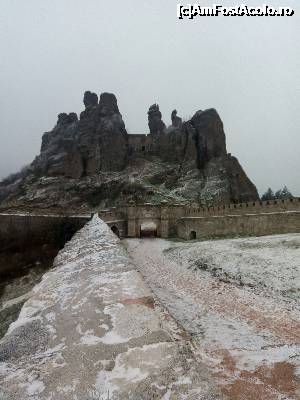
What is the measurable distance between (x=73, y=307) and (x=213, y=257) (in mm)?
17261

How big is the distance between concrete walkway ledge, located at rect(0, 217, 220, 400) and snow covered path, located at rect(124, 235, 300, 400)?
0.46m

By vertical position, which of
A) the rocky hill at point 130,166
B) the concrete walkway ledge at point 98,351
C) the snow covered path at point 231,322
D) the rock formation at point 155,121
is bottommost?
the snow covered path at point 231,322

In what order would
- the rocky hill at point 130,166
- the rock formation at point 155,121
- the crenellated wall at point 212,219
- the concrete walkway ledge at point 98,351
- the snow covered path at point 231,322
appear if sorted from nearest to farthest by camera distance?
the concrete walkway ledge at point 98,351
the snow covered path at point 231,322
the crenellated wall at point 212,219
the rocky hill at point 130,166
the rock formation at point 155,121

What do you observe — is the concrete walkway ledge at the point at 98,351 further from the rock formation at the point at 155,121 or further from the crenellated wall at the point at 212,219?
the rock formation at the point at 155,121

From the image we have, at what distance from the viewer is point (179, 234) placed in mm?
39031

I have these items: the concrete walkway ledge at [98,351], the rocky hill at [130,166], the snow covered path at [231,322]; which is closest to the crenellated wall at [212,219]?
the snow covered path at [231,322]

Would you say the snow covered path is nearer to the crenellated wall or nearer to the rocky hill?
the crenellated wall

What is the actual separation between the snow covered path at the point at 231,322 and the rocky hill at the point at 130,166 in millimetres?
49367

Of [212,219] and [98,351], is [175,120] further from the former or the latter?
[98,351]

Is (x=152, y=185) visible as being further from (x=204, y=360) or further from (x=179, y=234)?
(x=204, y=360)

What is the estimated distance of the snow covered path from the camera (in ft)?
8.68

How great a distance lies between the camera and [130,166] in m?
Answer: 83.9

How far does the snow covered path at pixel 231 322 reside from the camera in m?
2.65

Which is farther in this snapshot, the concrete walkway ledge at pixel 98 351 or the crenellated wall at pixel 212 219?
the crenellated wall at pixel 212 219
